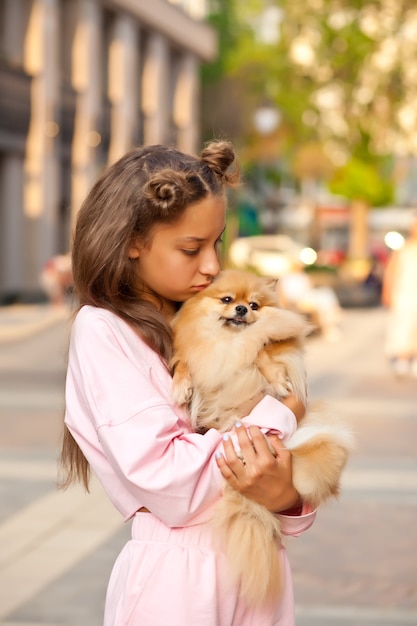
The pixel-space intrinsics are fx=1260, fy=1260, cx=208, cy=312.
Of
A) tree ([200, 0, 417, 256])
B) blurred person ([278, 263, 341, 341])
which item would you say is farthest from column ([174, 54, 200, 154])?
blurred person ([278, 263, 341, 341])

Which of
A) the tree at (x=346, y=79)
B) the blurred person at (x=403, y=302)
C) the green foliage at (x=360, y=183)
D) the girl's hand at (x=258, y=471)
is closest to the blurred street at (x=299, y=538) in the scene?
the girl's hand at (x=258, y=471)

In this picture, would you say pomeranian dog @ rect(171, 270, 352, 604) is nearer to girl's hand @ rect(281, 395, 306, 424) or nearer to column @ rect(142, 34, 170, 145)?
girl's hand @ rect(281, 395, 306, 424)

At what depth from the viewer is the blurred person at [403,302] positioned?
15.3m

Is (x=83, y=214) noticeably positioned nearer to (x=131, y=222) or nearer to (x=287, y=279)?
(x=131, y=222)

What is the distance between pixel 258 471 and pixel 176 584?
285 millimetres

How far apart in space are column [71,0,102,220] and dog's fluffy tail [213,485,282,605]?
36999 millimetres

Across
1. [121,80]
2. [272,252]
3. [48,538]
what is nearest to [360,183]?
[272,252]

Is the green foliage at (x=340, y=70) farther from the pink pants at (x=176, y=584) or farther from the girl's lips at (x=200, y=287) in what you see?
the pink pants at (x=176, y=584)

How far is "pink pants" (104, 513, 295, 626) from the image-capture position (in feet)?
8.18

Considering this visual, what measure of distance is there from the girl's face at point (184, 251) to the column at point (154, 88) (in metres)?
43.6

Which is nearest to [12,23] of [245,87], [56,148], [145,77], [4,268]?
[56,148]

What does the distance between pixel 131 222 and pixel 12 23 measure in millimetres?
34397

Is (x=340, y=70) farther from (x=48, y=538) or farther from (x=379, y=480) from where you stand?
(x=48, y=538)

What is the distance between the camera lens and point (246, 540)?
2477 mm
